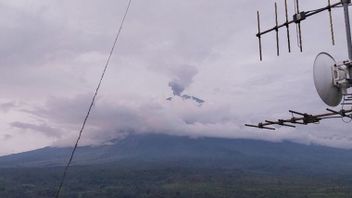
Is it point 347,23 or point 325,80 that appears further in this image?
point 325,80

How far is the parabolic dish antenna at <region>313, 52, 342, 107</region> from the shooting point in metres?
7.13

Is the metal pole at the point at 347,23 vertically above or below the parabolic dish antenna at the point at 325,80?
above

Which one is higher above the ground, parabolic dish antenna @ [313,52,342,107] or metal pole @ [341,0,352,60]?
metal pole @ [341,0,352,60]

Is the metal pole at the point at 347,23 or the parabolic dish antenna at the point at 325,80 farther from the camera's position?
the parabolic dish antenna at the point at 325,80

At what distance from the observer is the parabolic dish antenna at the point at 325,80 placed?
713 centimetres

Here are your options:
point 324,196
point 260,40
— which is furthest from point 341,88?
point 324,196

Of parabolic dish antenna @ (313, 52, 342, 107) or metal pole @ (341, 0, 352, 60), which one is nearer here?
metal pole @ (341, 0, 352, 60)

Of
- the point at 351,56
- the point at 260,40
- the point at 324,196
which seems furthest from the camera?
the point at 324,196

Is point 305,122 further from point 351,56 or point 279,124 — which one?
point 351,56

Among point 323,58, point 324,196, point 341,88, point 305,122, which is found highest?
point 323,58

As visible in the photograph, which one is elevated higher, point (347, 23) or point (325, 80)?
point (347, 23)

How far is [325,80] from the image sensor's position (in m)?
7.16

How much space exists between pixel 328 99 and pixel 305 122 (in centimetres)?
55

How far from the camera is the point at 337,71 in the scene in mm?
7047
